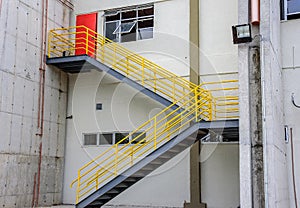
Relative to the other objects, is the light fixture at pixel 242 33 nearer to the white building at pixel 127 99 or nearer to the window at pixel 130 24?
the white building at pixel 127 99

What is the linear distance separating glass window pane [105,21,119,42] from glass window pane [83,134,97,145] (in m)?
3.41

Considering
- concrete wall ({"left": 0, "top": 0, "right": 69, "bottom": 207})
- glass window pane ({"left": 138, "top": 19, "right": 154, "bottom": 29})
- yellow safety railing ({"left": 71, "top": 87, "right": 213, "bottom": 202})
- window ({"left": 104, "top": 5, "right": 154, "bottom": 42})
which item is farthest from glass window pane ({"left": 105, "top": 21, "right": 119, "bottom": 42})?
yellow safety railing ({"left": 71, "top": 87, "right": 213, "bottom": 202})

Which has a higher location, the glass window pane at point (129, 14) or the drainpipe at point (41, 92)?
the glass window pane at point (129, 14)

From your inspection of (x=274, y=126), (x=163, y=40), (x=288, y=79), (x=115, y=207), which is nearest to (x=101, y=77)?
(x=163, y=40)

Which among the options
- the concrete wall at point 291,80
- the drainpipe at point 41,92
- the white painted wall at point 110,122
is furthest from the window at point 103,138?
the concrete wall at point 291,80

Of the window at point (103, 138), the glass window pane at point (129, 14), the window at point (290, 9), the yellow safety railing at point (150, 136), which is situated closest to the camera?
the window at point (290, 9)

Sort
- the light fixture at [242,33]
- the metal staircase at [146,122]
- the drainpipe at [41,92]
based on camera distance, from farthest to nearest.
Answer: the drainpipe at [41,92] → the metal staircase at [146,122] → the light fixture at [242,33]

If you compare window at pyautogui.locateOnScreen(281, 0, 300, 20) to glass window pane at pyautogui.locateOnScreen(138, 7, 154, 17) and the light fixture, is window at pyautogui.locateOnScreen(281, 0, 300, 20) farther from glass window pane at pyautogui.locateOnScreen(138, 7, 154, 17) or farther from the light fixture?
glass window pane at pyautogui.locateOnScreen(138, 7, 154, 17)

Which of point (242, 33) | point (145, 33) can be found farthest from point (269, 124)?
point (145, 33)

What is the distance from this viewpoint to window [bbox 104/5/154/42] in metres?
13.1

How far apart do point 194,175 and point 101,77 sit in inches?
180

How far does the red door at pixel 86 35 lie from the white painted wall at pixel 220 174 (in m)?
5.07

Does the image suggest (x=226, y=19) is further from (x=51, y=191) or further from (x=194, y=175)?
(x=51, y=191)

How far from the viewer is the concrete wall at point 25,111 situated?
1107 cm
